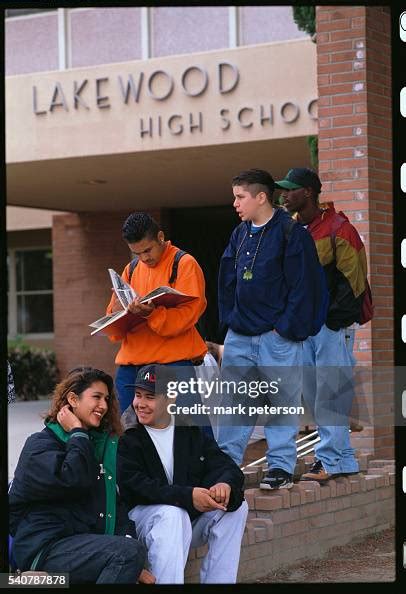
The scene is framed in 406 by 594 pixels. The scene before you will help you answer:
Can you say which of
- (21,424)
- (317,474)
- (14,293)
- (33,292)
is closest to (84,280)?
(33,292)

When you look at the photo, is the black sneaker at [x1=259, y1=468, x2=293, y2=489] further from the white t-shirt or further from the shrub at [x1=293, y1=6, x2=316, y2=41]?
the shrub at [x1=293, y1=6, x2=316, y2=41]

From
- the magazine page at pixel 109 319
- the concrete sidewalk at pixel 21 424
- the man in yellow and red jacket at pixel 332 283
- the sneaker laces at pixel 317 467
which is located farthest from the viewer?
the concrete sidewalk at pixel 21 424

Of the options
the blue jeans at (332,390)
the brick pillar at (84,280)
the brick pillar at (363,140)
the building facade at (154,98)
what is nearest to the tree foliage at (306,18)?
the building facade at (154,98)

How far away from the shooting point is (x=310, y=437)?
7.61 m

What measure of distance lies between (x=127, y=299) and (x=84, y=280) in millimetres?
13417

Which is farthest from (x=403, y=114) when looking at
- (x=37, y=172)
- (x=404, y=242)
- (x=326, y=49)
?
(x=37, y=172)

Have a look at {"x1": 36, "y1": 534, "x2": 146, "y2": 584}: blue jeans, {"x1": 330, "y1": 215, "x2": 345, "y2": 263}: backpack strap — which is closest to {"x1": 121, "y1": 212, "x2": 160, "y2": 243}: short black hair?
{"x1": 330, "y1": 215, "x2": 345, "y2": 263}: backpack strap

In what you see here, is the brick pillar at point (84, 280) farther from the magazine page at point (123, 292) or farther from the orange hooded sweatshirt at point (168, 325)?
the magazine page at point (123, 292)

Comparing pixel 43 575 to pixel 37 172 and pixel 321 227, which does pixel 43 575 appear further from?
pixel 37 172

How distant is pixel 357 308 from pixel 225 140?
5955mm

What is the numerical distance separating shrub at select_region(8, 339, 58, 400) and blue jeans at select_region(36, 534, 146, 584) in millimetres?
13839

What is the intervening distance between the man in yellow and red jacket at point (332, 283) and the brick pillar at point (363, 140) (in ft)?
4.22

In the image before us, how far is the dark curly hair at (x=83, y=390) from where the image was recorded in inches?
181

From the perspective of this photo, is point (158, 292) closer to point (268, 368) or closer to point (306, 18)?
point (268, 368)
